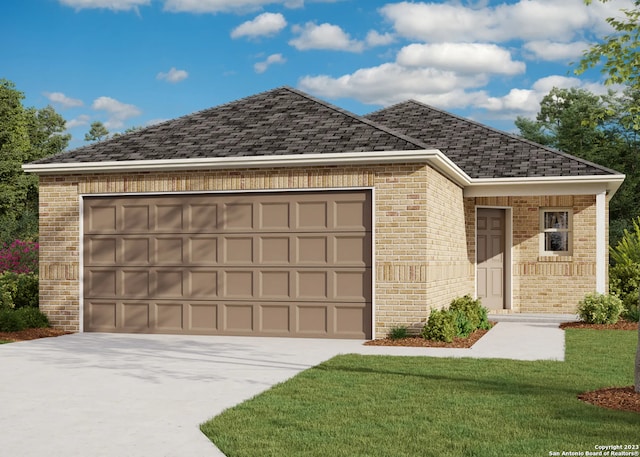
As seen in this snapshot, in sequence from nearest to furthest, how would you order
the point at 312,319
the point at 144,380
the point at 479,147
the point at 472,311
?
1. the point at 144,380
2. the point at 312,319
3. the point at 472,311
4. the point at 479,147

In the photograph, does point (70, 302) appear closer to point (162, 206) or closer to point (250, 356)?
point (162, 206)

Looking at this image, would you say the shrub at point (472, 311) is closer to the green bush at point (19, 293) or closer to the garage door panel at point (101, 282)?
the garage door panel at point (101, 282)

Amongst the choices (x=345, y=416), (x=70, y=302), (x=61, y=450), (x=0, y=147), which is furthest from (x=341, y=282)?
(x=0, y=147)

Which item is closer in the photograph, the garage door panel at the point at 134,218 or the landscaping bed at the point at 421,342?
the landscaping bed at the point at 421,342

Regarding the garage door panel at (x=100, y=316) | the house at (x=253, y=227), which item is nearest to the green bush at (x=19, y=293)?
the house at (x=253, y=227)

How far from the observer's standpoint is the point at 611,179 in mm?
18266

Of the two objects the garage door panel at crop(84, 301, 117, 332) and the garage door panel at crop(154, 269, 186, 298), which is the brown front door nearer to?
the garage door panel at crop(154, 269, 186, 298)

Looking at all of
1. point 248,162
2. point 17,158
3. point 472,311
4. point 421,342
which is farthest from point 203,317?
point 17,158

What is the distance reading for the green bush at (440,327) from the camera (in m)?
13.8

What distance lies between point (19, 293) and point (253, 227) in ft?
19.5

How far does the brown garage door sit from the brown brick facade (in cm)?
25

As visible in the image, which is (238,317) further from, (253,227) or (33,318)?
(33,318)

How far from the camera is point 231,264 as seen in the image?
15258 millimetres

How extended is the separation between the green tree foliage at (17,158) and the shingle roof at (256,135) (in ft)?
67.9
